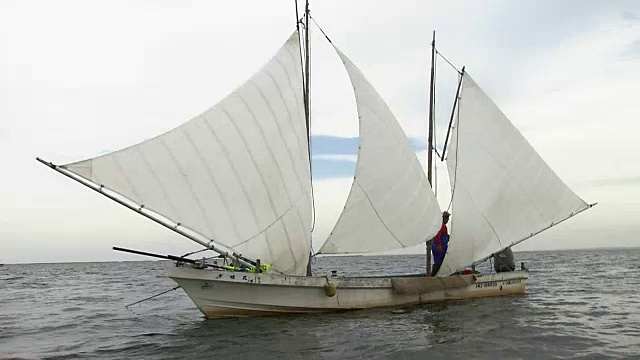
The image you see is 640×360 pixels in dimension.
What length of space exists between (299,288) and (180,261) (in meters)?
3.62

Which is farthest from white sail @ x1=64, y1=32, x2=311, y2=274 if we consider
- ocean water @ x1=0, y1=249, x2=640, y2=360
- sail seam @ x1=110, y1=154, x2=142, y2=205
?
ocean water @ x1=0, y1=249, x2=640, y2=360

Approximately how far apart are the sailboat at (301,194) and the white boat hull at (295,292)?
4 cm

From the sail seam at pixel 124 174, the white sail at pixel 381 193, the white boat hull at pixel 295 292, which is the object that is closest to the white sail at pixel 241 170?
the sail seam at pixel 124 174

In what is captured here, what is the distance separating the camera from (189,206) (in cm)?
1401

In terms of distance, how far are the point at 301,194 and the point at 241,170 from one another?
227 centimetres

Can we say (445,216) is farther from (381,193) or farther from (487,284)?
(381,193)

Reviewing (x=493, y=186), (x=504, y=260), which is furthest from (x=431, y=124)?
(x=504, y=260)

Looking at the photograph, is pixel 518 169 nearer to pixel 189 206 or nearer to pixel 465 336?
pixel 465 336

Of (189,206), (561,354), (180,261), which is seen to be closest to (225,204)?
(189,206)

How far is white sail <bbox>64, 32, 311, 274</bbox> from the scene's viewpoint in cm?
1352

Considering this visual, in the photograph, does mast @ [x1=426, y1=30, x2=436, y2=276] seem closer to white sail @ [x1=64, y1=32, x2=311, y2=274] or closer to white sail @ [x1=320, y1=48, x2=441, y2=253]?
white sail @ [x1=320, y1=48, x2=441, y2=253]

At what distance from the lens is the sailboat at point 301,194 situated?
1417cm

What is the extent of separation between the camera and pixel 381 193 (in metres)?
18.5

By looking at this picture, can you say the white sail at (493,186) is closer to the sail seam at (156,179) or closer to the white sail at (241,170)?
the white sail at (241,170)
